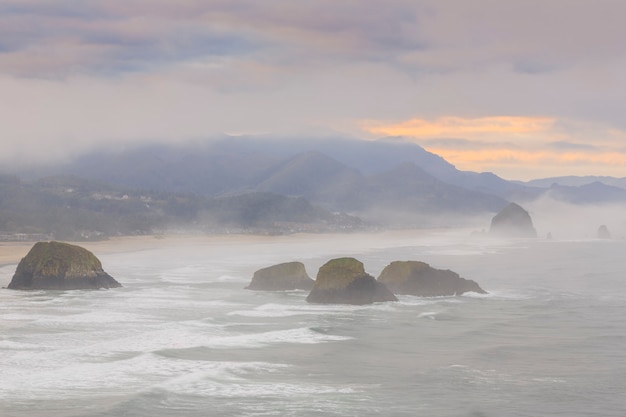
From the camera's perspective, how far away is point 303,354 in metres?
34.2

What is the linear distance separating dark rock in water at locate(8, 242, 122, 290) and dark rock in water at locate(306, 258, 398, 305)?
17467 mm

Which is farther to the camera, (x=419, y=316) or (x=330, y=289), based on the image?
(x=330, y=289)

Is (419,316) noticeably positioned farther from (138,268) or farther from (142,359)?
(138,268)

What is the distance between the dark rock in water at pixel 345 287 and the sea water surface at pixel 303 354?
1490 millimetres

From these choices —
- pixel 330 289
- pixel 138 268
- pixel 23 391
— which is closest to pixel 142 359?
pixel 23 391

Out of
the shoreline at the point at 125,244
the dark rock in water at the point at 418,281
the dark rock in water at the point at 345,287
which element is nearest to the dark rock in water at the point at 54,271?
the dark rock in water at the point at 345,287

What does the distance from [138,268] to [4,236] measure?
62.9m

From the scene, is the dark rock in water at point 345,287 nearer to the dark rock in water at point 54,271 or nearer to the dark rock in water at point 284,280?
the dark rock in water at point 284,280

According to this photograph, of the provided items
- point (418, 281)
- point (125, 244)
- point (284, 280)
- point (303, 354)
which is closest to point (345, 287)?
point (418, 281)

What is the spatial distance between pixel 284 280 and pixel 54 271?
51.9 ft

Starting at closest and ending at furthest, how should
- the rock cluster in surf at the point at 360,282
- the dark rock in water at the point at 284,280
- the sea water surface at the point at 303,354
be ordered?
1. the sea water surface at the point at 303,354
2. the rock cluster in surf at the point at 360,282
3. the dark rock in water at the point at 284,280

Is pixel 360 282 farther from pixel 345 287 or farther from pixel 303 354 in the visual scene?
pixel 303 354

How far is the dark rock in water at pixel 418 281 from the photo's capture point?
5706 centimetres

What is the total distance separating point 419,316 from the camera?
151 ft
